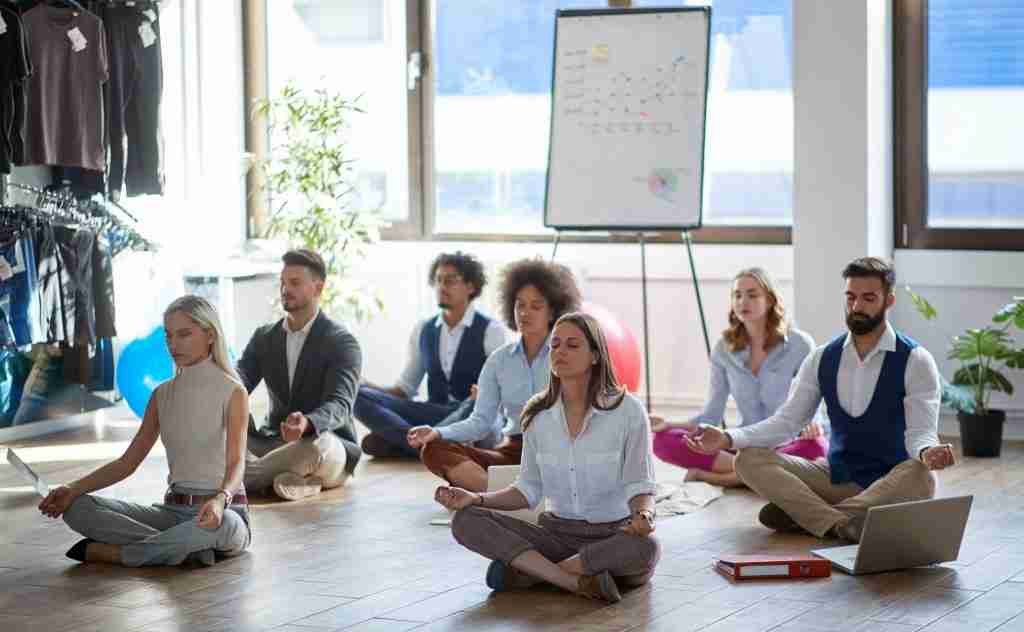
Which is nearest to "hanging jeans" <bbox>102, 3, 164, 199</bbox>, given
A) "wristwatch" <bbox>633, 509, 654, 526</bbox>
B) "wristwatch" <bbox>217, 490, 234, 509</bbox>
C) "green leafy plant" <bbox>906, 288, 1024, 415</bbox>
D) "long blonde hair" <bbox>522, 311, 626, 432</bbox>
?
"wristwatch" <bbox>217, 490, 234, 509</bbox>

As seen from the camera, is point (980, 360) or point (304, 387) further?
point (980, 360)

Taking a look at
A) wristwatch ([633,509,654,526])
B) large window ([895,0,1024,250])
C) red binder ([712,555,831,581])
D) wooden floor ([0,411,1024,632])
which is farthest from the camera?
large window ([895,0,1024,250])

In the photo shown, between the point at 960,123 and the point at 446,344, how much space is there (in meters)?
2.53

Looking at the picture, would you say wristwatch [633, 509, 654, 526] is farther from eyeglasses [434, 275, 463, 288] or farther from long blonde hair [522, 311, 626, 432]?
eyeglasses [434, 275, 463, 288]

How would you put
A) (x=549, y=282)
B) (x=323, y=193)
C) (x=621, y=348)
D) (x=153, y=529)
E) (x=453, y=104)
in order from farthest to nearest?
(x=453, y=104)
(x=323, y=193)
(x=621, y=348)
(x=549, y=282)
(x=153, y=529)

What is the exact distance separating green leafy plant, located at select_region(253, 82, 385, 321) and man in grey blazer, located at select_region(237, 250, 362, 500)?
1975 mm

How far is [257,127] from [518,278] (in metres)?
3.66

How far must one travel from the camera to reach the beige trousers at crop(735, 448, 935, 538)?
4.88 meters

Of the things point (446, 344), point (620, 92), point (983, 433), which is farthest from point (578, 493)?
point (620, 92)

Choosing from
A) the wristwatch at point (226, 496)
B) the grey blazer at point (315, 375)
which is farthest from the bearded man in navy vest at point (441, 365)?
the wristwatch at point (226, 496)

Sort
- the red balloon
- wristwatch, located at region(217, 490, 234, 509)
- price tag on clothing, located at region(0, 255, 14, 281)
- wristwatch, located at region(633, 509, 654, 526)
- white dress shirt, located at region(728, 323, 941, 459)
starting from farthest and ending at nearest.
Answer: the red balloon, price tag on clothing, located at region(0, 255, 14, 281), white dress shirt, located at region(728, 323, 941, 459), wristwatch, located at region(217, 490, 234, 509), wristwatch, located at region(633, 509, 654, 526)

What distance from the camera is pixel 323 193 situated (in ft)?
26.5

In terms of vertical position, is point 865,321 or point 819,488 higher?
point 865,321

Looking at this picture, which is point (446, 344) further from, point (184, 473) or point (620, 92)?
point (184, 473)
